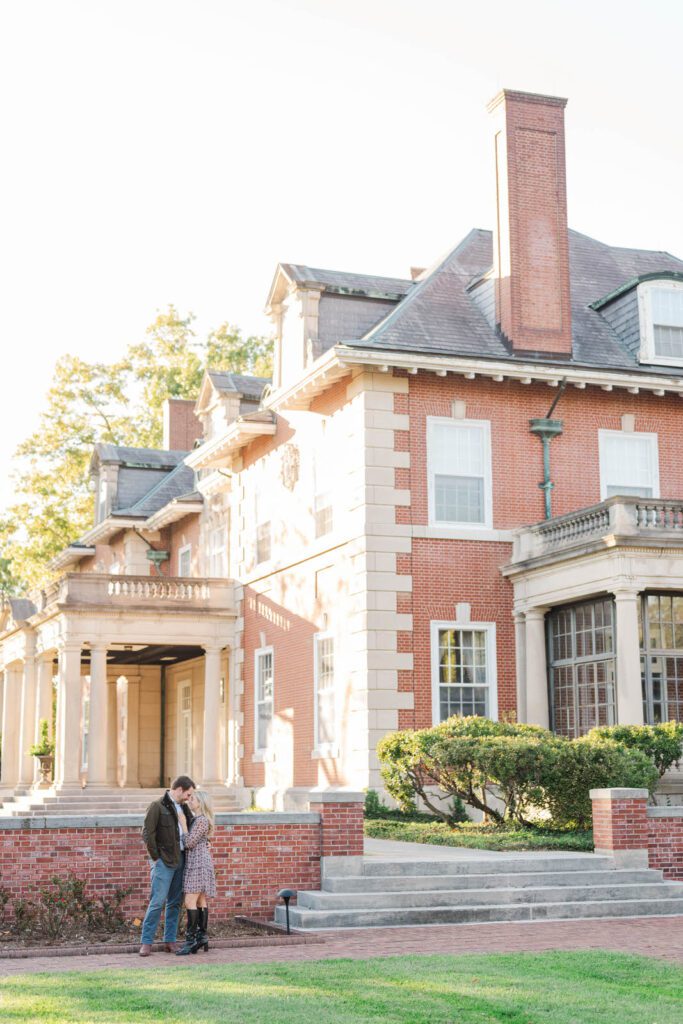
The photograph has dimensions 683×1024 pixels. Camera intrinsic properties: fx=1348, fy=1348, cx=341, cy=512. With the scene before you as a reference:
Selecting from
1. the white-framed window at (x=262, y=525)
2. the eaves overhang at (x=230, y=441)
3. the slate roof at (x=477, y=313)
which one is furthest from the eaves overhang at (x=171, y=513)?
the slate roof at (x=477, y=313)

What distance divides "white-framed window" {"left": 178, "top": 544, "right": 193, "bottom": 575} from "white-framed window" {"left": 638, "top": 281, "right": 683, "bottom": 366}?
14774 millimetres

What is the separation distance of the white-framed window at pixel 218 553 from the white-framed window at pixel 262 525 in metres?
3.04

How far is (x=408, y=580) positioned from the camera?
23516 mm

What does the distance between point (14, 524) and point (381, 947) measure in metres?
38.8

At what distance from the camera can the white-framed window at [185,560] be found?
36.1 m

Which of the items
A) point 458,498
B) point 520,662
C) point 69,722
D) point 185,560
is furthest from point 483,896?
point 185,560

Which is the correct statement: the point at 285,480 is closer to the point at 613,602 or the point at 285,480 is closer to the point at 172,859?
the point at 613,602

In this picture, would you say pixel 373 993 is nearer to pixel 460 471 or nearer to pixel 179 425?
pixel 460 471

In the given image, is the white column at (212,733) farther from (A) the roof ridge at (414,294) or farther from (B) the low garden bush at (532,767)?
(B) the low garden bush at (532,767)

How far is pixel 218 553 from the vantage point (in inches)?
1312

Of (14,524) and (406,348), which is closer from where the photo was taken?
(406,348)

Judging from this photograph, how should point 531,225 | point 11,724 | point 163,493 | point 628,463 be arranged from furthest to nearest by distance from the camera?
point 163,493, point 11,724, point 628,463, point 531,225

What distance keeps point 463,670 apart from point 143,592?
980 cm

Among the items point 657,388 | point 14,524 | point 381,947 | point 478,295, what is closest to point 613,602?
point 657,388
